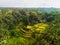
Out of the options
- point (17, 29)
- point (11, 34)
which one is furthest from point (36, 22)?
point (11, 34)

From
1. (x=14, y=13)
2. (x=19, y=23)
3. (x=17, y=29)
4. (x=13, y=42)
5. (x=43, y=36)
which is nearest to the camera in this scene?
(x=43, y=36)

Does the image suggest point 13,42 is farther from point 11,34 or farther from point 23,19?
point 23,19

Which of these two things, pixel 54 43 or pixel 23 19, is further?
pixel 23 19

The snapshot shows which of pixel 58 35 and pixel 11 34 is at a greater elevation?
pixel 58 35

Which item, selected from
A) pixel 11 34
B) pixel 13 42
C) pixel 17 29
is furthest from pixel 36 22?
pixel 13 42

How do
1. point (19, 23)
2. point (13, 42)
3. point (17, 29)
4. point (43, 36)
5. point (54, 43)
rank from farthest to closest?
point (19, 23) < point (17, 29) < point (13, 42) < point (43, 36) < point (54, 43)

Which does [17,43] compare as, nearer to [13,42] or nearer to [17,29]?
[13,42]
